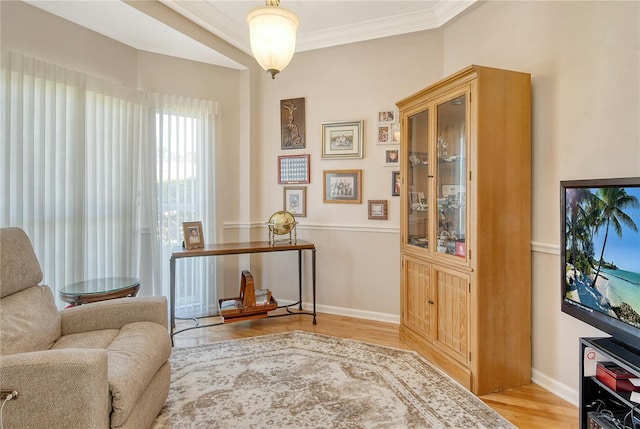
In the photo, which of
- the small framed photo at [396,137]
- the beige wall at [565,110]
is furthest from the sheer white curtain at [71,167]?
the beige wall at [565,110]

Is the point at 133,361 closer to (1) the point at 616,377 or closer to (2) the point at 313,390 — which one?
(2) the point at 313,390

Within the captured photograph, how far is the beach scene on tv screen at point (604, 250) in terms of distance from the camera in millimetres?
1560

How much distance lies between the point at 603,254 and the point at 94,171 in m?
3.58

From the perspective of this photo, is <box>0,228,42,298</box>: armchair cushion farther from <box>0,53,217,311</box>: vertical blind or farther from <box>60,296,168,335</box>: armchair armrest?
<box>0,53,217,311</box>: vertical blind

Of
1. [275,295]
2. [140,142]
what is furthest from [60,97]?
[275,295]

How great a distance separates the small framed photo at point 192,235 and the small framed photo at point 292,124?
1.31 meters

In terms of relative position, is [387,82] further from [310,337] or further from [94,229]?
[94,229]


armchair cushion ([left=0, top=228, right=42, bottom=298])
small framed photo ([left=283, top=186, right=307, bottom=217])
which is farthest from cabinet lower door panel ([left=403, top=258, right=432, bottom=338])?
armchair cushion ([left=0, top=228, right=42, bottom=298])

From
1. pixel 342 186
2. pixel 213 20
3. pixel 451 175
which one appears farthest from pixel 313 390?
pixel 213 20

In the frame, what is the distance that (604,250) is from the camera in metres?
1.71

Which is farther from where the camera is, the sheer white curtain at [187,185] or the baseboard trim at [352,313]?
the baseboard trim at [352,313]

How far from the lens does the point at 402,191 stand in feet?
10.2

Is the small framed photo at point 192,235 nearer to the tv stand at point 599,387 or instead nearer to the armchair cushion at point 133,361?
the armchair cushion at point 133,361

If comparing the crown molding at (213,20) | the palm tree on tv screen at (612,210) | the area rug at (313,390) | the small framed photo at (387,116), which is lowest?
the area rug at (313,390)
